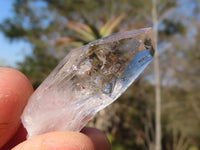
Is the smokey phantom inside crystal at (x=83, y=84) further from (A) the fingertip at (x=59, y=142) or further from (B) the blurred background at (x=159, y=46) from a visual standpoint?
(B) the blurred background at (x=159, y=46)

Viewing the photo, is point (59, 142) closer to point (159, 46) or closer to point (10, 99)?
point (10, 99)

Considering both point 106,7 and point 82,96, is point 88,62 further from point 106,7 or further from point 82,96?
point 106,7

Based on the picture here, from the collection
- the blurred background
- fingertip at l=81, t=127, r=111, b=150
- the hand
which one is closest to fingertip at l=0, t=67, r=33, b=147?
the hand

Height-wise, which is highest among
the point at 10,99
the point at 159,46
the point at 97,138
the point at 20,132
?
the point at 10,99

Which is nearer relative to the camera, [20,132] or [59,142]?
[59,142]

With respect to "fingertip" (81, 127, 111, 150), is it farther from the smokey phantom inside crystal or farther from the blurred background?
the blurred background

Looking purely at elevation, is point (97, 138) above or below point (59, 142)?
below

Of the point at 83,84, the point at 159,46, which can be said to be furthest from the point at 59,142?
the point at 159,46
